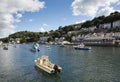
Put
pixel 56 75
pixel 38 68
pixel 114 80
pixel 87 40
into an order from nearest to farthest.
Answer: pixel 114 80
pixel 56 75
pixel 38 68
pixel 87 40

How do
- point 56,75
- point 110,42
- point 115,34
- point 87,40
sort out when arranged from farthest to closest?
point 87,40 → point 115,34 → point 110,42 → point 56,75

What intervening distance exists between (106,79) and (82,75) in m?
5.12

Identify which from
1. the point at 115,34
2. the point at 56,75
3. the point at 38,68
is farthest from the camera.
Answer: the point at 115,34

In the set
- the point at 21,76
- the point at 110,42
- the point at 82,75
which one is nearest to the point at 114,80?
the point at 82,75

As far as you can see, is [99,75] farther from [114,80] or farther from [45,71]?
[45,71]

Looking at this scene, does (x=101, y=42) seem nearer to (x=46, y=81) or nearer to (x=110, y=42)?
(x=110, y=42)

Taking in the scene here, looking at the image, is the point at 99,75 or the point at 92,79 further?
the point at 99,75

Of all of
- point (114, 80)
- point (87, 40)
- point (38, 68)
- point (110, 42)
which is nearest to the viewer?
point (114, 80)

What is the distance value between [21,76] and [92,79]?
13.5m

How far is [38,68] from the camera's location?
45656mm

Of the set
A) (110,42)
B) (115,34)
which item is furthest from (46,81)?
(115,34)

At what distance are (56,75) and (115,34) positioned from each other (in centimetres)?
14988

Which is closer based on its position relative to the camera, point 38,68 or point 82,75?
point 82,75

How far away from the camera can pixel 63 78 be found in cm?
3641
